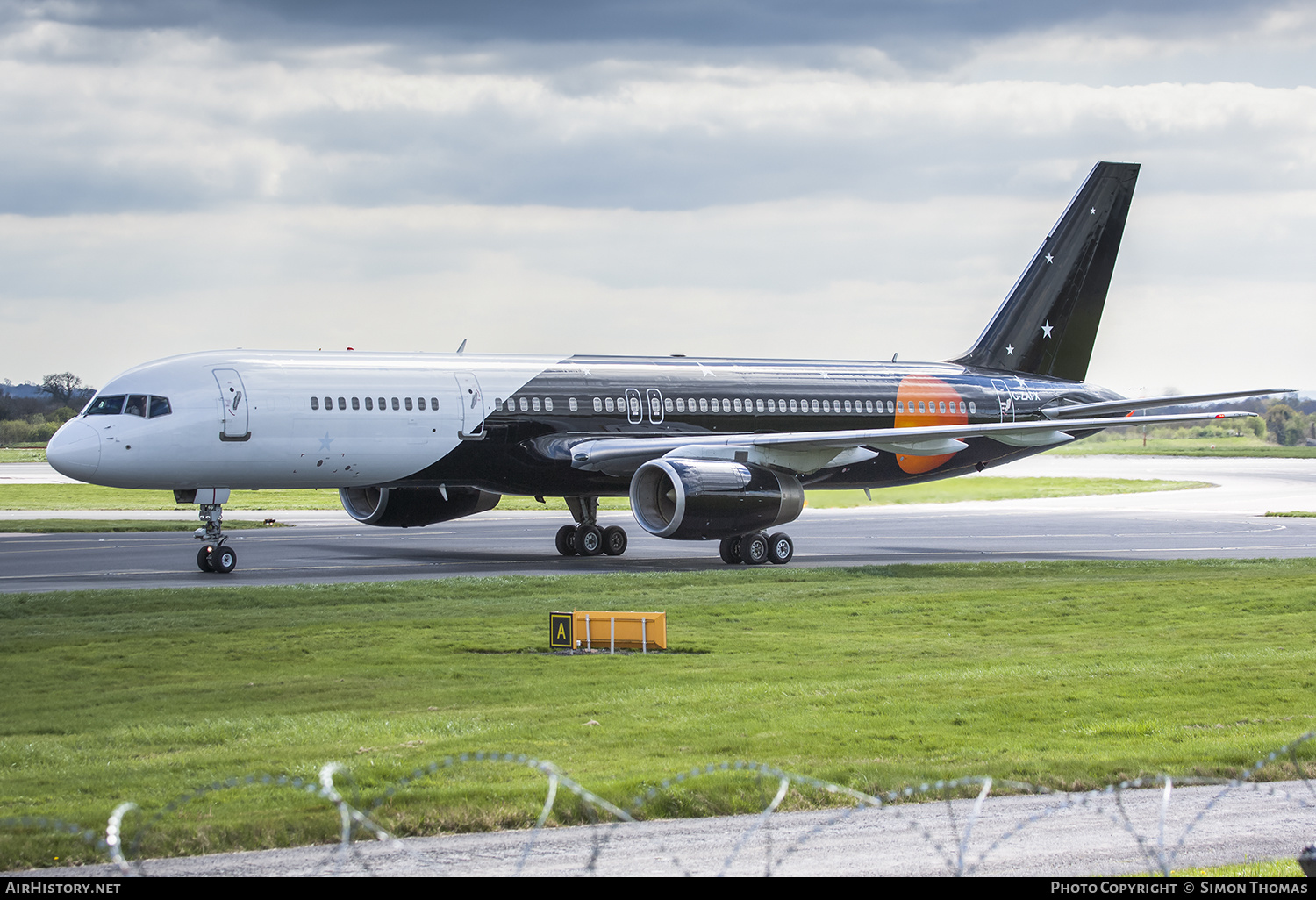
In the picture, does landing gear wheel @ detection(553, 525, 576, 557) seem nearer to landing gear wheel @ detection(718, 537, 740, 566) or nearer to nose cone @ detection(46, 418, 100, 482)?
landing gear wheel @ detection(718, 537, 740, 566)

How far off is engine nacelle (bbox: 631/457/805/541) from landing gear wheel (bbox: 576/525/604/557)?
2930 mm

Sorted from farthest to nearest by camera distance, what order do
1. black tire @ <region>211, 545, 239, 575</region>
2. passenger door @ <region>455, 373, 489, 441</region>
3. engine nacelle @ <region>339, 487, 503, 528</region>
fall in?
engine nacelle @ <region>339, 487, 503, 528</region>, passenger door @ <region>455, 373, 489, 441</region>, black tire @ <region>211, 545, 239, 575</region>

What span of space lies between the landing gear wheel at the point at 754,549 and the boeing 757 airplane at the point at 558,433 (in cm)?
5

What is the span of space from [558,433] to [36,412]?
5992cm

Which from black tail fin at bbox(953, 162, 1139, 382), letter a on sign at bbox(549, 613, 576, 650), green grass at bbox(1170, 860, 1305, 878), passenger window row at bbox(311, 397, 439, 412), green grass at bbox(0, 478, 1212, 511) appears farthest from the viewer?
green grass at bbox(0, 478, 1212, 511)

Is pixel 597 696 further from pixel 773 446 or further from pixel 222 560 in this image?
pixel 773 446

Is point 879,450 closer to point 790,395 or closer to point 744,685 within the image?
point 790,395

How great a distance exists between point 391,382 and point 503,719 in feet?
57.5

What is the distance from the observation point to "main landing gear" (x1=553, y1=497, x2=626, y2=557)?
32594 millimetres

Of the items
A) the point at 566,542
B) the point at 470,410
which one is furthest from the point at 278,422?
the point at 566,542

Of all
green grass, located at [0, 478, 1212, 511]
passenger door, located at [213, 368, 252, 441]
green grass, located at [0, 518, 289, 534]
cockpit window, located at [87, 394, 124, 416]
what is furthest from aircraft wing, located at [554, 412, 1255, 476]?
green grass, located at [0, 478, 1212, 511]

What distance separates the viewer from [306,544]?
113 ft

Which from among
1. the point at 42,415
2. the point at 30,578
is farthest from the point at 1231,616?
the point at 42,415

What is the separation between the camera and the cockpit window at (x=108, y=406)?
2731cm
